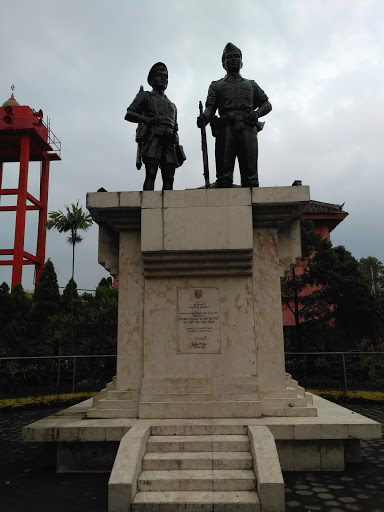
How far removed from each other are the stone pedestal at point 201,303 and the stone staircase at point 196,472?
56 cm

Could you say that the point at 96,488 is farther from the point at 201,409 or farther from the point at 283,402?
the point at 283,402

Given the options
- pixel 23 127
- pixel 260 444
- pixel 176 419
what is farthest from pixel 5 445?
pixel 23 127

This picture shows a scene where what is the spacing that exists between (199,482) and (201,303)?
225 centimetres

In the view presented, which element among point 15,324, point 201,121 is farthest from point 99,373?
point 201,121

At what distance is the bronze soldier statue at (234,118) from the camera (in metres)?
6.50

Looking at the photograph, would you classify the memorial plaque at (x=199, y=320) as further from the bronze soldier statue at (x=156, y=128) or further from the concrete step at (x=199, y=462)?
the bronze soldier statue at (x=156, y=128)

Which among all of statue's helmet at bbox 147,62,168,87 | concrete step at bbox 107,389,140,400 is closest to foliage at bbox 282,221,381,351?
statue's helmet at bbox 147,62,168,87

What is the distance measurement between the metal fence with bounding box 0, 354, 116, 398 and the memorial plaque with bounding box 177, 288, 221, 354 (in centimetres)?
897

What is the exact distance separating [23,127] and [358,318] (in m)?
23.1

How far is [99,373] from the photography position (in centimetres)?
1488

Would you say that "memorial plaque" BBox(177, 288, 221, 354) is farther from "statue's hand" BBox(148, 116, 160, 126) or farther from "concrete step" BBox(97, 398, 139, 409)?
"statue's hand" BBox(148, 116, 160, 126)

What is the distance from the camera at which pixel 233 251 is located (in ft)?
18.4

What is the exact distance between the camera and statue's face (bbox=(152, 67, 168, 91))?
22.7 feet

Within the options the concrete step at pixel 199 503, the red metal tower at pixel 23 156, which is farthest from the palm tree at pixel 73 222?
the concrete step at pixel 199 503
